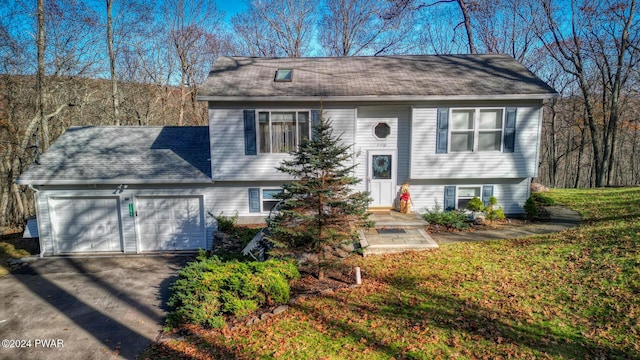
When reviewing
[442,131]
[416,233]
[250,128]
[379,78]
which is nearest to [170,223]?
[250,128]

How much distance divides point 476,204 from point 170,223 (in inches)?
450

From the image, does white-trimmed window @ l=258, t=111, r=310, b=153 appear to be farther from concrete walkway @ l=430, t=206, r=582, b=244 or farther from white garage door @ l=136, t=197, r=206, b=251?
concrete walkway @ l=430, t=206, r=582, b=244

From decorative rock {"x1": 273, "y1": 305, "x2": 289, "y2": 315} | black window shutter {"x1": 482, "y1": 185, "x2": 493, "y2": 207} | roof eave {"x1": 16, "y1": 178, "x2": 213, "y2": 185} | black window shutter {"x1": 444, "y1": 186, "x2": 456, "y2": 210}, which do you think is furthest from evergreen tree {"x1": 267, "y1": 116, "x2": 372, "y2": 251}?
black window shutter {"x1": 482, "y1": 185, "x2": 493, "y2": 207}

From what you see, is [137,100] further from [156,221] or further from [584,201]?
[584,201]

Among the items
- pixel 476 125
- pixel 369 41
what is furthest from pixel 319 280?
pixel 369 41

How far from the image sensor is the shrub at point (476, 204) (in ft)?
40.5

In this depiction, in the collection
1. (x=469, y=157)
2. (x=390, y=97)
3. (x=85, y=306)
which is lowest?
(x=85, y=306)

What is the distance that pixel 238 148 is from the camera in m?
12.3

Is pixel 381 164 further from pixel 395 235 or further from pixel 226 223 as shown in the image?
pixel 226 223

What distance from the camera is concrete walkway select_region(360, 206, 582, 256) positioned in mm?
9995

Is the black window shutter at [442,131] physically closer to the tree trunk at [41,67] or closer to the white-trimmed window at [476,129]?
the white-trimmed window at [476,129]

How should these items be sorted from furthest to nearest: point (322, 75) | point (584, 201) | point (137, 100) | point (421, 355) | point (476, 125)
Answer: point (137, 100), point (584, 201), point (322, 75), point (476, 125), point (421, 355)

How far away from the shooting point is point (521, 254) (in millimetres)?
9188

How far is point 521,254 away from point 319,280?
561 centimetres
